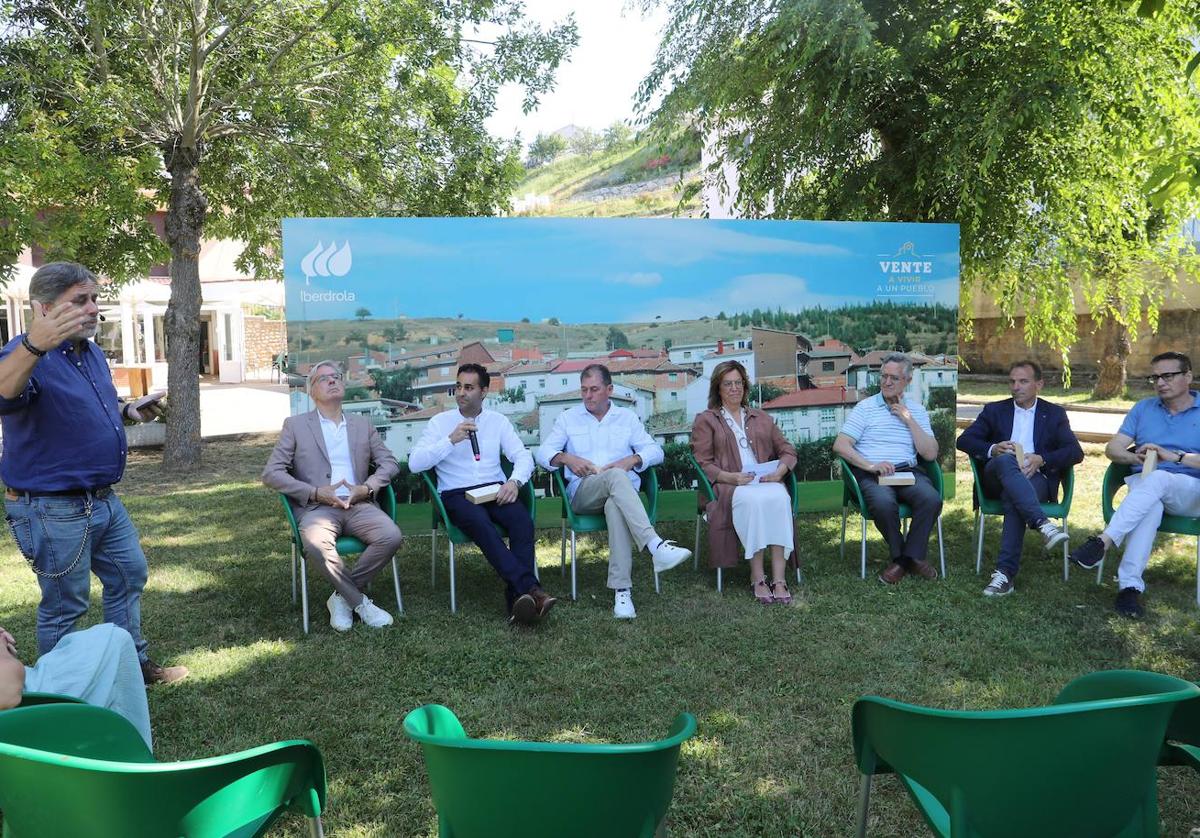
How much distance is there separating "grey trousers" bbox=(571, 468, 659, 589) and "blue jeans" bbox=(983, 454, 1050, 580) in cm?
208

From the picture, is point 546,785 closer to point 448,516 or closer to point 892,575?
point 448,516

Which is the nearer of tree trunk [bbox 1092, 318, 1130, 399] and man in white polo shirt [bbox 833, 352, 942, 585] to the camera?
man in white polo shirt [bbox 833, 352, 942, 585]

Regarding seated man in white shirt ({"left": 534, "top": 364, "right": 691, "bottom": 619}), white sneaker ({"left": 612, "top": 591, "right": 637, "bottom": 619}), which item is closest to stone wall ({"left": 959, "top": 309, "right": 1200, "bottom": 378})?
seated man in white shirt ({"left": 534, "top": 364, "right": 691, "bottom": 619})

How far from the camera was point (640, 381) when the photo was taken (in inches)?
265

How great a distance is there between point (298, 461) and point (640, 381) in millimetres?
2600

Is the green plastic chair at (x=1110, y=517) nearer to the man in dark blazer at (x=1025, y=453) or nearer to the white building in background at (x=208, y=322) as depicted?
the man in dark blazer at (x=1025, y=453)

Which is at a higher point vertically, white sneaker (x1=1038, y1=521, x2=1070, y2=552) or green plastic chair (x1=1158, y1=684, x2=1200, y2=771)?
green plastic chair (x1=1158, y1=684, x2=1200, y2=771)

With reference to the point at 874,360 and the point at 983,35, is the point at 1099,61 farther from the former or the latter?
the point at 874,360

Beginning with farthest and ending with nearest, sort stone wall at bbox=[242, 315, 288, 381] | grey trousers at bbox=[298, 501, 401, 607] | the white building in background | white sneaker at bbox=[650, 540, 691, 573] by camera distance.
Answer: stone wall at bbox=[242, 315, 288, 381], the white building in background, white sneaker at bbox=[650, 540, 691, 573], grey trousers at bbox=[298, 501, 401, 607]

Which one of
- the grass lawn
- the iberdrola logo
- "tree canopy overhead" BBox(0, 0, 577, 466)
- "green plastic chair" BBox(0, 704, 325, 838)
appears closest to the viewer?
"green plastic chair" BBox(0, 704, 325, 838)

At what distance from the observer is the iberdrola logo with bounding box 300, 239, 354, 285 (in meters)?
5.95

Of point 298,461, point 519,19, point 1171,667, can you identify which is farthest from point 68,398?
point 519,19

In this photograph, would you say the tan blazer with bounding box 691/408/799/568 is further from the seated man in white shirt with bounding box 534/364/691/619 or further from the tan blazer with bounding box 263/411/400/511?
the tan blazer with bounding box 263/411/400/511

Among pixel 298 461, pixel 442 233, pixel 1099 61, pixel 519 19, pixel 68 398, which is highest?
pixel 519 19
